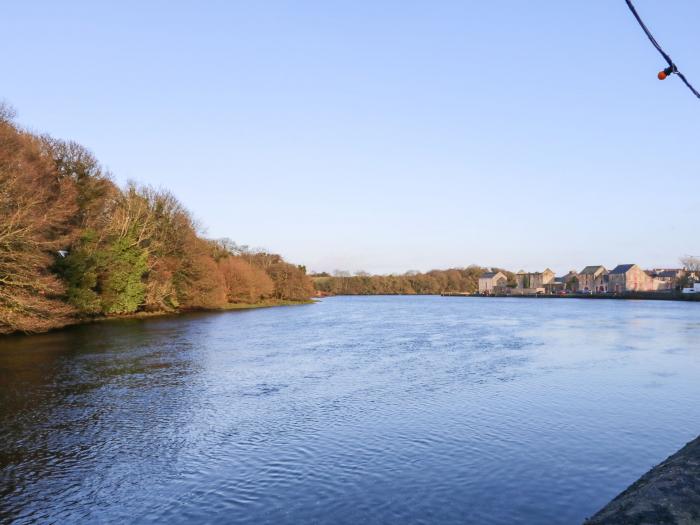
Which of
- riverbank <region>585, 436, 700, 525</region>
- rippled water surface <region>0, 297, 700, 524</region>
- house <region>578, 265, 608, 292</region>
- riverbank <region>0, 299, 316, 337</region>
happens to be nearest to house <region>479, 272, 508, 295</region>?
house <region>578, 265, 608, 292</region>

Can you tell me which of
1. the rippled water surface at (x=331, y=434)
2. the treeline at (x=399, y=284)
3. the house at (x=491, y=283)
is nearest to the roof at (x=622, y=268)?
the house at (x=491, y=283)

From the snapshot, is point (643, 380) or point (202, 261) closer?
point (643, 380)

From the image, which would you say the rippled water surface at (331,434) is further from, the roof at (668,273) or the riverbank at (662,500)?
the roof at (668,273)

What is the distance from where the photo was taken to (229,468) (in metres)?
9.64

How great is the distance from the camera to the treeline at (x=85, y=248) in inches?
1077

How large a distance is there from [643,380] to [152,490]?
16.3 m

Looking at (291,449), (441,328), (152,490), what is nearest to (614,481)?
(291,449)

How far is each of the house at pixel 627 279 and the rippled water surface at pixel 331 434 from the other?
4456 inches

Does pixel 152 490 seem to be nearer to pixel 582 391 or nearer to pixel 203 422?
pixel 203 422

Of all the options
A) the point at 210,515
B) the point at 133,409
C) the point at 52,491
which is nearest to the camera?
the point at 210,515

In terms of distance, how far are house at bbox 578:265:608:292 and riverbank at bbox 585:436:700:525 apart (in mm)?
140102

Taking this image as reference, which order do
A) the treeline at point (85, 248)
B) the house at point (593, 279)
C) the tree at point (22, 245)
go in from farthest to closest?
the house at point (593, 279), the treeline at point (85, 248), the tree at point (22, 245)

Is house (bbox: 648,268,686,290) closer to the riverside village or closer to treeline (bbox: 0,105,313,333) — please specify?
the riverside village

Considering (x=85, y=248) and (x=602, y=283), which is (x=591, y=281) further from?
(x=85, y=248)
